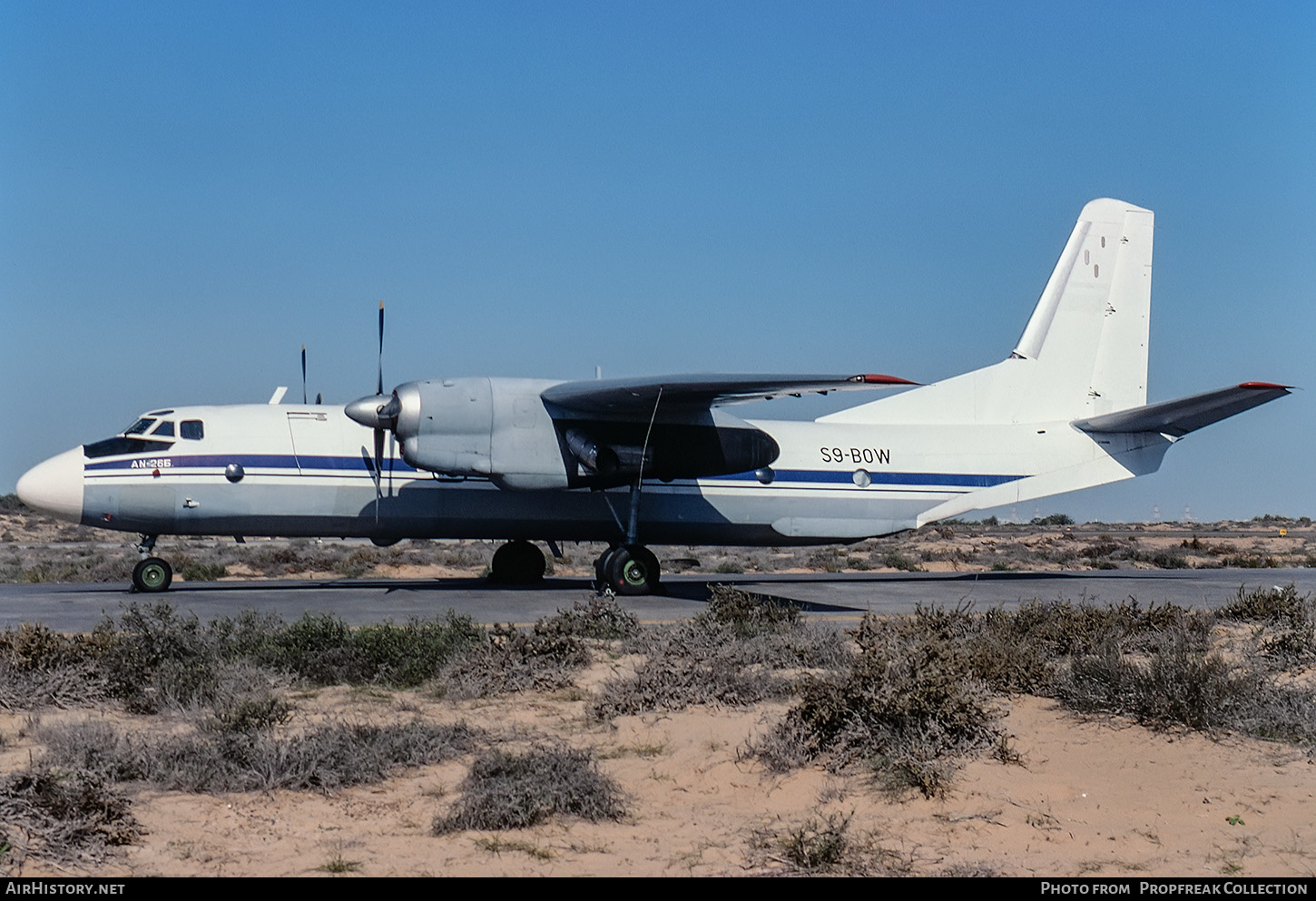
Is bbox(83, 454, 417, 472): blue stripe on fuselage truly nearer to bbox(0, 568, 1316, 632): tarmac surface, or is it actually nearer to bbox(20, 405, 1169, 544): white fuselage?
bbox(20, 405, 1169, 544): white fuselage

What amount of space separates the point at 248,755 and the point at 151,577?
13.5 metres

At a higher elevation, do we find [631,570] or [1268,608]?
[631,570]

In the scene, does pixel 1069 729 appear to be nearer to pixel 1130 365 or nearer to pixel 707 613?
pixel 707 613

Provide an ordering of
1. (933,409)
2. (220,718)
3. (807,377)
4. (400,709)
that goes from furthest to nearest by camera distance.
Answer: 1. (933,409)
2. (807,377)
3. (400,709)
4. (220,718)

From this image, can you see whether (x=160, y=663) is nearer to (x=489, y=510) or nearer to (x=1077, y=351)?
(x=489, y=510)

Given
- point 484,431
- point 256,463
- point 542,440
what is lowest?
point 256,463

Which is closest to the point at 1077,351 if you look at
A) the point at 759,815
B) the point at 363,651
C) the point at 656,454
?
the point at 656,454

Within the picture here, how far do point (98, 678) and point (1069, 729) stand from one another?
26.4ft

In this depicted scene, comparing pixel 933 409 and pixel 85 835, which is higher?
pixel 933 409

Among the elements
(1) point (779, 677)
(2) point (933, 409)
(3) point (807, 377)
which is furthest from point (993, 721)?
(2) point (933, 409)

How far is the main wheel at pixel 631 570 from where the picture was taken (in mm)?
20016

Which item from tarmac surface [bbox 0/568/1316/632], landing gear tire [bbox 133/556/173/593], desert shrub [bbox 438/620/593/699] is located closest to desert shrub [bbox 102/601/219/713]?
desert shrub [bbox 438/620/593/699]

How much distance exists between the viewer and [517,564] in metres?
23.8
